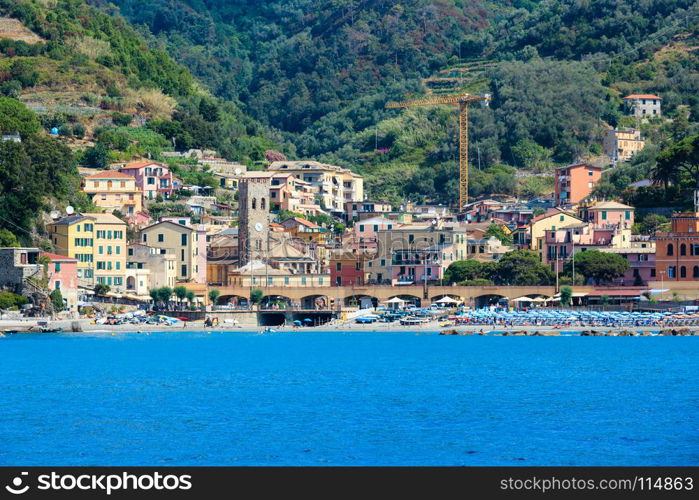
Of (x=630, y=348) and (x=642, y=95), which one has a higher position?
(x=642, y=95)

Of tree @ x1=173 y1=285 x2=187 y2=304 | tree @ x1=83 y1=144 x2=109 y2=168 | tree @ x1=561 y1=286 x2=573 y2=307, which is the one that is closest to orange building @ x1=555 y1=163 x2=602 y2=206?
tree @ x1=561 y1=286 x2=573 y2=307

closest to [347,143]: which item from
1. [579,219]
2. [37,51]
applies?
[37,51]

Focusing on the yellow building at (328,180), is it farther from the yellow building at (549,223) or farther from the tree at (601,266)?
the tree at (601,266)

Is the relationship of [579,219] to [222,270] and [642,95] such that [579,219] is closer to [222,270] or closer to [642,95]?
[222,270]

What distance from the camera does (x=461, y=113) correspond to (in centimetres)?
17000

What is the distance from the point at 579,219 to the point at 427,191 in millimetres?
38784

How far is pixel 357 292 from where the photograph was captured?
116438 mm

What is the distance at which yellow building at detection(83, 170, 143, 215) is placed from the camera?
132 meters

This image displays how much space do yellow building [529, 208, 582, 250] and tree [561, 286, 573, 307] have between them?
14.6m

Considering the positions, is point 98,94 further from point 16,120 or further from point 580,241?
point 580,241

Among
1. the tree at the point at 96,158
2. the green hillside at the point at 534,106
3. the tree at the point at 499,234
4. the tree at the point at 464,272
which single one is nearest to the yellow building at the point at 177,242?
the tree at the point at 464,272

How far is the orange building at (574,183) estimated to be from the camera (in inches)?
5773

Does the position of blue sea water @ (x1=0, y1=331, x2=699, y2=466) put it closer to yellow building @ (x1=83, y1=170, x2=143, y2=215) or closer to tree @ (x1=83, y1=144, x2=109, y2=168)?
yellow building @ (x1=83, y1=170, x2=143, y2=215)

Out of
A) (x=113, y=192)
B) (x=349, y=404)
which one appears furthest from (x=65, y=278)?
(x=349, y=404)
